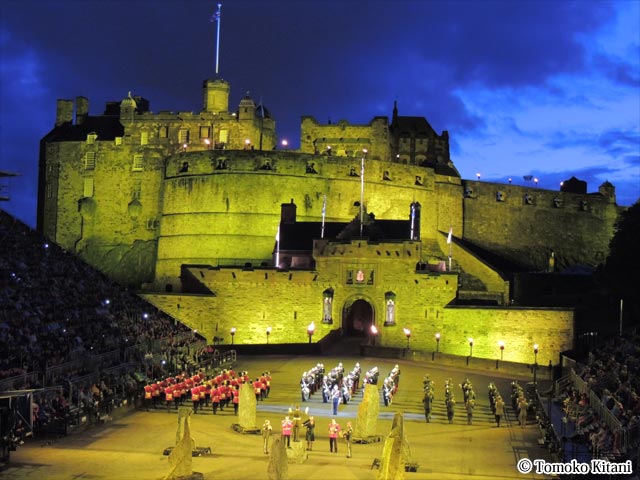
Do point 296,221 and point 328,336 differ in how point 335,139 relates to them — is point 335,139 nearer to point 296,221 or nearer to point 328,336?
point 296,221

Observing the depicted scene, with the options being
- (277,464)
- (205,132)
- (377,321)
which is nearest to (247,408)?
(277,464)

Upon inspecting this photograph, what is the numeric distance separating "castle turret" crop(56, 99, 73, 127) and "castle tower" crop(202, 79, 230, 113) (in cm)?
941

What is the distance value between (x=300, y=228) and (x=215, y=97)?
Result: 13.7m

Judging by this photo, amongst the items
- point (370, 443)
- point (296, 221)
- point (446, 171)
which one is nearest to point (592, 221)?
point (446, 171)

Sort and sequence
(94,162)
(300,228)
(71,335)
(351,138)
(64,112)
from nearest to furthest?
1. (71,335)
2. (300,228)
3. (94,162)
4. (64,112)
5. (351,138)

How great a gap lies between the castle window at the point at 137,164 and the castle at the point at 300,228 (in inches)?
2.4

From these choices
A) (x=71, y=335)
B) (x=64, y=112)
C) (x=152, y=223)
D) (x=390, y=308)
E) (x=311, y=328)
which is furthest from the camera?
(x=64, y=112)

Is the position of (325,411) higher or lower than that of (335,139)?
lower

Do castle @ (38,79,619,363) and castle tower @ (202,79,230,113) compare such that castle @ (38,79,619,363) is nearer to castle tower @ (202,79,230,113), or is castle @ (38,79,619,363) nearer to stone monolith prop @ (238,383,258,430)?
castle tower @ (202,79,230,113)

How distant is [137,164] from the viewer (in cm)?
5919

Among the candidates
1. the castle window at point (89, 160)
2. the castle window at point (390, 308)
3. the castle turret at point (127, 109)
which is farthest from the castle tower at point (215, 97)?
the castle window at point (390, 308)

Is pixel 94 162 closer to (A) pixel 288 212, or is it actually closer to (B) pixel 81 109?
(B) pixel 81 109

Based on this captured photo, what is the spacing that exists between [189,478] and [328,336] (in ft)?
80.1

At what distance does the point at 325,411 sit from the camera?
29.5 m
